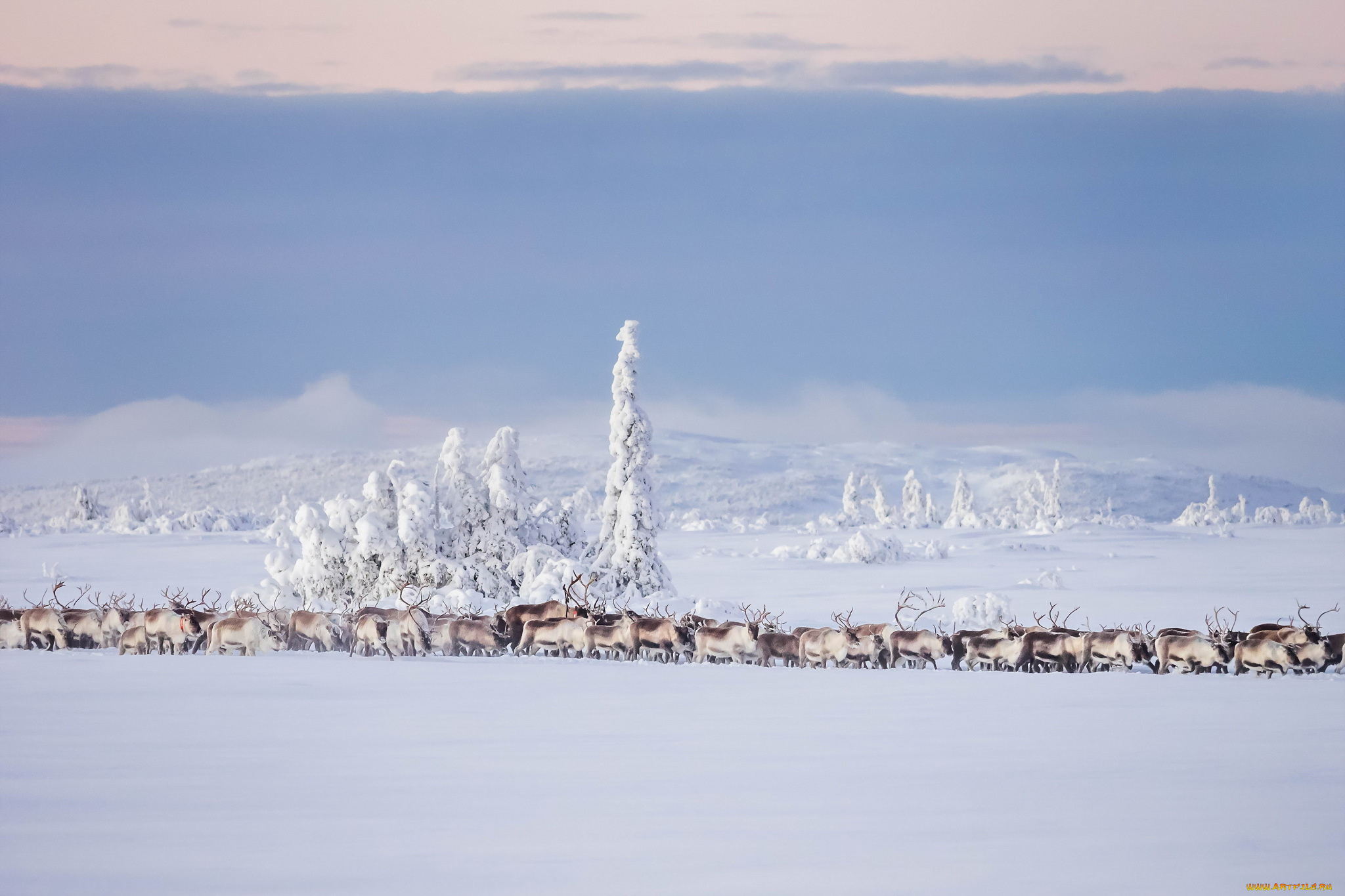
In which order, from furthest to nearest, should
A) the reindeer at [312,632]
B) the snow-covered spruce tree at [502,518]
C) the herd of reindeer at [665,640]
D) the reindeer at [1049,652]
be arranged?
the snow-covered spruce tree at [502,518]
the reindeer at [312,632]
the reindeer at [1049,652]
the herd of reindeer at [665,640]

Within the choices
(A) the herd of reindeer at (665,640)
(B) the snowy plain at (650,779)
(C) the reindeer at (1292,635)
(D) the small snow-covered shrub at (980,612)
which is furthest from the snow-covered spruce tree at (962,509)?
(B) the snowy plain at (650,779)

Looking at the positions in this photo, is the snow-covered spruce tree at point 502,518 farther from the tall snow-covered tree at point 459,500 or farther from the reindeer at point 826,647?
the reindeer at point 826,647

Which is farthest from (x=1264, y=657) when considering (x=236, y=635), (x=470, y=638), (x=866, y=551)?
(x=866, y=551)

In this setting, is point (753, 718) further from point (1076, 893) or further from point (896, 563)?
point (896, 563)

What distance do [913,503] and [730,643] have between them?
447ft

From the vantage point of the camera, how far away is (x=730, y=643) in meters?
24.9

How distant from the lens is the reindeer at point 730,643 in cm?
2480

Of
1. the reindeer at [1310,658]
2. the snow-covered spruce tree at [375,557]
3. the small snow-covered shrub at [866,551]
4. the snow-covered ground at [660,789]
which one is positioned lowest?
the snow-covered ground at [660,789]

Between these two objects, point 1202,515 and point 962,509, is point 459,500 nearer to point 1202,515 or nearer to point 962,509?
point 962,509

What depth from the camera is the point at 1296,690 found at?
781 inches

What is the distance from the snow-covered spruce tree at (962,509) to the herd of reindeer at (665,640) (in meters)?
Answer: 105

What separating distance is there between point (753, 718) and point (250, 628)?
12.0 meters

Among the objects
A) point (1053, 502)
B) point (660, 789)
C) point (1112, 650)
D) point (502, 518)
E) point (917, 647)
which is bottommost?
point (660, 789)

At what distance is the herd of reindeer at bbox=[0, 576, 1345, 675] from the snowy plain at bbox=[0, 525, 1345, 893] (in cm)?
114
